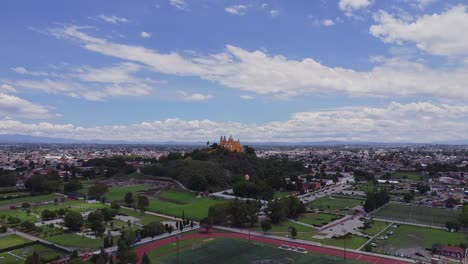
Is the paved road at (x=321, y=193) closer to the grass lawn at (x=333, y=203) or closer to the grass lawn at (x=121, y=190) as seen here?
the grass lawn at (x=333, y=203)

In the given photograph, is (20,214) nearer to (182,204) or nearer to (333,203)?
(182,204)

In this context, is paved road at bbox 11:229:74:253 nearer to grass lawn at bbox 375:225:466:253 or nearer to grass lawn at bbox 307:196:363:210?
grass lawn at bbox 375:225:466:253

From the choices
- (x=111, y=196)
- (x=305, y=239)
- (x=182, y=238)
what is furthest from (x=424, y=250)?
(x=111, y=196)

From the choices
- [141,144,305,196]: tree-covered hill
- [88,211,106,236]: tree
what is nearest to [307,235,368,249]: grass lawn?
[88,211,106,236]: tree

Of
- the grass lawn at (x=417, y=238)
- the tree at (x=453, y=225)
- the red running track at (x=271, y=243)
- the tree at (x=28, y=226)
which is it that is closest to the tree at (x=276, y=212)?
the red running track at (x=271, y=243)

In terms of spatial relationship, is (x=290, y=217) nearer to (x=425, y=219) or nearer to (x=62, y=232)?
(x=425, y=219)

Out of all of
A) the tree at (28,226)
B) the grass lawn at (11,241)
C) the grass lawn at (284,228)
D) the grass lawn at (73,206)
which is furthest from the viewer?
the grass lawn at (73,206)

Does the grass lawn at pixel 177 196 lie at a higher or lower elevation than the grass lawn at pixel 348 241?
higher

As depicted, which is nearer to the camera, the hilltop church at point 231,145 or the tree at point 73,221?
the tree at point 73,221
